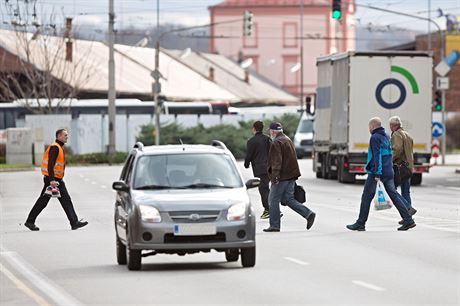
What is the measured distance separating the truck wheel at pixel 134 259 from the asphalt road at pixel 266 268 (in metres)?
0.17

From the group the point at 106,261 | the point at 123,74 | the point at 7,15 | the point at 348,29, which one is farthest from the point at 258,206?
the point at 348,29

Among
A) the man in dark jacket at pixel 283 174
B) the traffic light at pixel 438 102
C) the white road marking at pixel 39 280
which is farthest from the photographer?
the traffic light at pixel 438 102

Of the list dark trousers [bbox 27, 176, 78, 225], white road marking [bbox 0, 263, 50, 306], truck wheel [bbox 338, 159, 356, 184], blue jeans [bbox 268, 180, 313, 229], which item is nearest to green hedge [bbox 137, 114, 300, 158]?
truck wheel [bbox 338, 159, 356, 184]

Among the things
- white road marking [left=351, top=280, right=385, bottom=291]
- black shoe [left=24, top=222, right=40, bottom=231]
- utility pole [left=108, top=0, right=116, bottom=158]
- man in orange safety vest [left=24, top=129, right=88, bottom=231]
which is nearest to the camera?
white road marking [left=351, top=280, right=385, bottom=291]

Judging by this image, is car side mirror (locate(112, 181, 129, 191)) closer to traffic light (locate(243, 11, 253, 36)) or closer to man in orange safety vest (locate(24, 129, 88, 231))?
man in orange safety vest (locate(24, 129, 88, 231))

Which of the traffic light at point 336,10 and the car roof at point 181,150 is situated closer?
the car roof at point 181,150

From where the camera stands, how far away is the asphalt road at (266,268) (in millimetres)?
13914

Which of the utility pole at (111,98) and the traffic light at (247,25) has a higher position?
the traffic light at (247,25)

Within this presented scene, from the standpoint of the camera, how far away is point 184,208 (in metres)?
16.5

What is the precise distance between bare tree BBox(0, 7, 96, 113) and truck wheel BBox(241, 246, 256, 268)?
62132 mm

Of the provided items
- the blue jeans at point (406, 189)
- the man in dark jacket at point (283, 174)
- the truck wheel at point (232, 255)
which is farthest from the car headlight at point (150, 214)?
the blue jeans at point (406, 189)

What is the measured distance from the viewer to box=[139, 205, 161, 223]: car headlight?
1650 centimetres

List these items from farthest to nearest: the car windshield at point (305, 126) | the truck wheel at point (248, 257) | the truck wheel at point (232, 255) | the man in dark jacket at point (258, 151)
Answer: the car windshield at point (305, 126)
the man in dark jacket at point (258, 151)
the truck wheel at point (232, 255)
the truck wheel at point (248, 257)

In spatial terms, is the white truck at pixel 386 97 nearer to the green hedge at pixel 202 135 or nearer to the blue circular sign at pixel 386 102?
the blue circular sign at pixel 386 102
